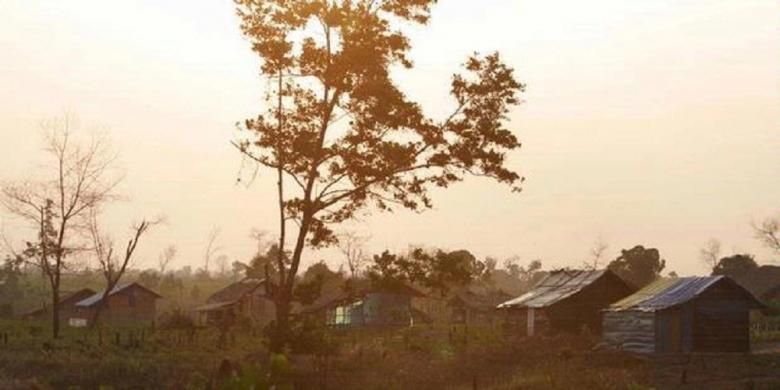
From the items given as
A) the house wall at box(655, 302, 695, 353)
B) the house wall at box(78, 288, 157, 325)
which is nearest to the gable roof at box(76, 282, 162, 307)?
the house wall at box(78, 288, 157, 325)

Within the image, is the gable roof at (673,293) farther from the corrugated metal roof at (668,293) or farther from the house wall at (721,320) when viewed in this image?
the house wall at (721,320)

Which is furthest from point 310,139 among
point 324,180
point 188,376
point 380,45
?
point 188,376

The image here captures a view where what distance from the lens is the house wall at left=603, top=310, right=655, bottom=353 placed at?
51.2 m

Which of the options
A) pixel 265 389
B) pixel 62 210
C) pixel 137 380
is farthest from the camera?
pixel 62 210

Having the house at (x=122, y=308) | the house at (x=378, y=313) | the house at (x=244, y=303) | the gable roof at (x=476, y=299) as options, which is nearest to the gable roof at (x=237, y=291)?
the house at (x=244, y=303)

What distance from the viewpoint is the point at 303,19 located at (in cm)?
3350

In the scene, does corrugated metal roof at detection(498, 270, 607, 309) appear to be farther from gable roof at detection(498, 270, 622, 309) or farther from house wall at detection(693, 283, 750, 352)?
house wall at detection(693, 283, 750, 352)

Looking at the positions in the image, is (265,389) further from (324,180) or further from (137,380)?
(137,380)

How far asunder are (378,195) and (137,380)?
11395 mm

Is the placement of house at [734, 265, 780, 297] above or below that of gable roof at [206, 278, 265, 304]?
above

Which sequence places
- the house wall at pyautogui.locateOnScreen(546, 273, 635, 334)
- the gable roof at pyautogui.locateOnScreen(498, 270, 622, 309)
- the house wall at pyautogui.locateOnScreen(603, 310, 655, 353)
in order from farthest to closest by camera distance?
1. the gable roof at pyautogui.locateOnScreen(498, 270, 622, 309)
2. the house wall at pyautogui.locateOnScreen(546, 273, 635, 334)
3. the house wall at pyautogui.locateOnScreen(603, 310, 655, 353)

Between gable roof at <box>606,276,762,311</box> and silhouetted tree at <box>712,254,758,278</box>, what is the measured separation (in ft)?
149

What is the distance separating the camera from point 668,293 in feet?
171

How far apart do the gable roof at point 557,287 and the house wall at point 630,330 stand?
823cm
